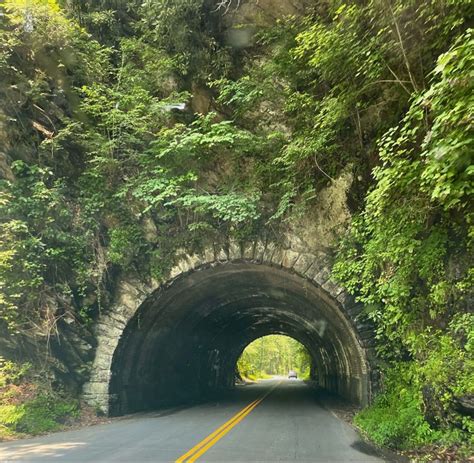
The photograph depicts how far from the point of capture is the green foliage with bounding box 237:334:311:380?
5144 cm

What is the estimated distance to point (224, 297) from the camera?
17.2m

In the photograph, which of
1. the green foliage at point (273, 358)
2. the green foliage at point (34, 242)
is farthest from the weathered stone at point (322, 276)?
the green foliage at point (273, 358)

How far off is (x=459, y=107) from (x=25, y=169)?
10412 mm

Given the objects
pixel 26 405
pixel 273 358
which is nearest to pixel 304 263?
pixel 26 405

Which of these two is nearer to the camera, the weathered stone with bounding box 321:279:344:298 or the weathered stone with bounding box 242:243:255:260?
the weathered stone with bounding box 321:279:344:298

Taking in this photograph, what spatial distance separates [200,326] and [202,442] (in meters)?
10.7

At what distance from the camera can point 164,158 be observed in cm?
1186

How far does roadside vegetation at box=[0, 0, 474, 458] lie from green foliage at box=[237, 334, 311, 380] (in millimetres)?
36747

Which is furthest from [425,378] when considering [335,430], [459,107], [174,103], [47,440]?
[174,103]

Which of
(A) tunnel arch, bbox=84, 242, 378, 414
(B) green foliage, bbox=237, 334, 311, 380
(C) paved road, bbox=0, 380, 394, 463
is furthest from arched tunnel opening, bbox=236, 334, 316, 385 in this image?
(C) paved road, bbox=0, 380, 394, 463

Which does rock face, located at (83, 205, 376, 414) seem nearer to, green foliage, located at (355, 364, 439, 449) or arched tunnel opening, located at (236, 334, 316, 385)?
green foliage, located at (355, 364, 439, 449)

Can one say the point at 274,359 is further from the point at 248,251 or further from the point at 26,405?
the point at 26,405

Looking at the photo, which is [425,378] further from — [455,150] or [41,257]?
[41,257]

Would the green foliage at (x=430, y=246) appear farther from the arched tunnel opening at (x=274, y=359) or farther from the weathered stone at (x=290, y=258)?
the arched tunnel opening at (x=274, y=359)
